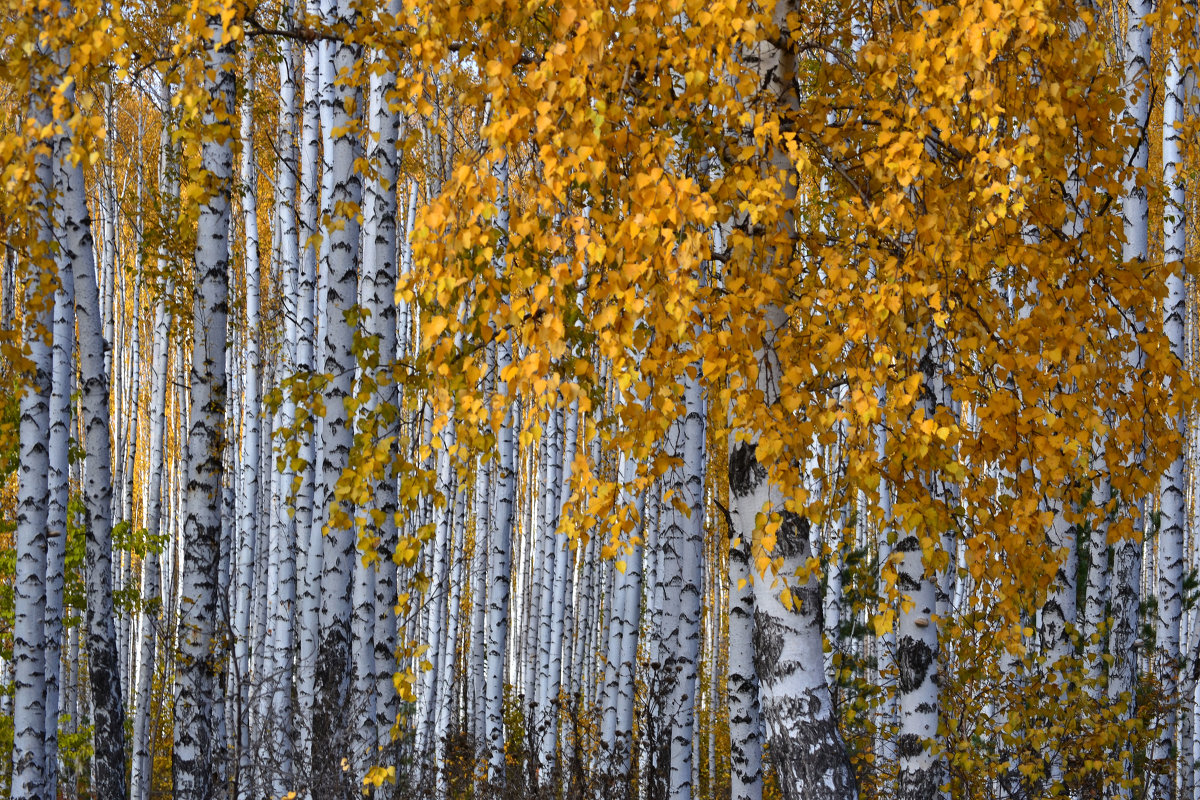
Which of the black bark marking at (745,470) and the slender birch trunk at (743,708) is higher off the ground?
the black bark marking at (745,470)

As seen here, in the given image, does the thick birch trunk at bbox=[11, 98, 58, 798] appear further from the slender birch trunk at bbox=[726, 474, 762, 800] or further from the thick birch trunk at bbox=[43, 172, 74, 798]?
the slender birch trunk at bbox=[726, 474, 762, 800]

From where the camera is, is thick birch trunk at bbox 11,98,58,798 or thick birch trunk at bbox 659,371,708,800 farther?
thick birch trunk at bbox 659,371,708,800

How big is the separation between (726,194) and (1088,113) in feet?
4.40

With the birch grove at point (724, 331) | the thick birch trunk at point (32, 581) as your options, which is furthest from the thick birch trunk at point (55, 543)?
the thick birch trunk at point (32, 581)

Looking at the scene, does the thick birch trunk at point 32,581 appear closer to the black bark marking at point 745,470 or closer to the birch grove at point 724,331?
the birch grove at point 724,331

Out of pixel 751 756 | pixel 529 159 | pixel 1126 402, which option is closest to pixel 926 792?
pixel 751 756

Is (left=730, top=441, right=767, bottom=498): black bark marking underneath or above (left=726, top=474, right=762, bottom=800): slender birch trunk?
above

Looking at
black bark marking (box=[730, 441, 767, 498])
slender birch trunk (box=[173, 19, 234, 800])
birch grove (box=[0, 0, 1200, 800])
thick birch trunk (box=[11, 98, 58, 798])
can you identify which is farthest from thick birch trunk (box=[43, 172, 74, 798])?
black bark marking (box=[730, 441, 767, 498])

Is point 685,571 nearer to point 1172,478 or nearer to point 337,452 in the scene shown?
point 337,452

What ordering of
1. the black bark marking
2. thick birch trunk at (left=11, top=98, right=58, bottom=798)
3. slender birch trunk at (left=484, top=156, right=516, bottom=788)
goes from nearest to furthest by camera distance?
the black bark marking → thick birch trunk at (left=11, top=98, right=58, bottom=798) → slender birch trunk at (left=484, top=156, right=516, bottom=788)

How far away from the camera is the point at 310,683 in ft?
17.8

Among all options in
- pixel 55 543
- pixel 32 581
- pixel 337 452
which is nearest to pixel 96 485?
pixel 55 543

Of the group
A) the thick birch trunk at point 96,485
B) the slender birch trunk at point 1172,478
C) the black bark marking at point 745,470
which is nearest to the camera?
the black bark marking at point 745,470

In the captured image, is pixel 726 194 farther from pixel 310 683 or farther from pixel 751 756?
pixel 751 756
